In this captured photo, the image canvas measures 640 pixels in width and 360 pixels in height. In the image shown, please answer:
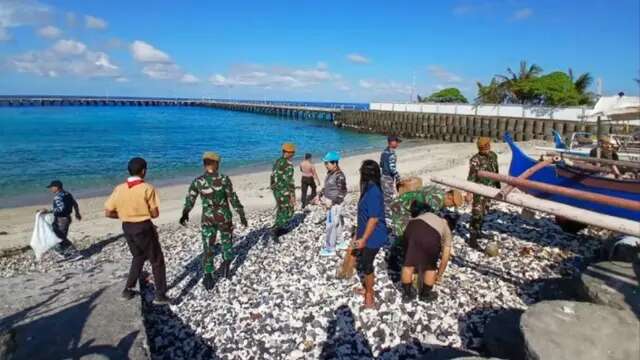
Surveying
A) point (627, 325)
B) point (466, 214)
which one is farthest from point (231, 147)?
point (627, 325)

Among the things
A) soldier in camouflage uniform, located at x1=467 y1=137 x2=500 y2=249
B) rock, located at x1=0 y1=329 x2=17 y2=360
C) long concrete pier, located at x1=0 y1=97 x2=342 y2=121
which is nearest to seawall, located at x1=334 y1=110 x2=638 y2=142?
soldier in camouflage uniform, located at x1=467 y1=137 x2=500 y2=249

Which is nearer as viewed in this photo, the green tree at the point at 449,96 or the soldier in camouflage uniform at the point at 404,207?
the soldier in camouflage uniform at the point at 404,207

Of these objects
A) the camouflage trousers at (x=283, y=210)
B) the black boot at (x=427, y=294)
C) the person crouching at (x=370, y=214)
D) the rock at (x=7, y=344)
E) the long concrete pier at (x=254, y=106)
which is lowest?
the rock at (x=7, y=344)

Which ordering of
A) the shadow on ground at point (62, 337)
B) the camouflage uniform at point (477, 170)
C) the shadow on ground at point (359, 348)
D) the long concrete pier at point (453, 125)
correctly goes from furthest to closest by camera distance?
the long concrete pier at point (453, 125) → the camouflage uniform at point (477, 170) → the shadow on ground at point (359, 348) → the shadow on ground at point (62, 337)

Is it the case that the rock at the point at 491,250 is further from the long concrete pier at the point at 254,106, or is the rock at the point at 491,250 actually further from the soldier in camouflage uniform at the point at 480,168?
the long concrete pier at the point at 254,106

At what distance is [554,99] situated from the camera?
4122 cm

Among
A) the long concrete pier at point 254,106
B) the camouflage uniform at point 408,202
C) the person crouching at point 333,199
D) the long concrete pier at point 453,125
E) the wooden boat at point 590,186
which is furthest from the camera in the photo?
the long concrete pier at point 254,106

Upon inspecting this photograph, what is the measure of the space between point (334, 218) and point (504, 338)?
12.2ft

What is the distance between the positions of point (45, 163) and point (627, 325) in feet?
117

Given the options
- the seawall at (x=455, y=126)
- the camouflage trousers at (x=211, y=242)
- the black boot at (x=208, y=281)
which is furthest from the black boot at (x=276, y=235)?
the seawall at (x=455, y=126)

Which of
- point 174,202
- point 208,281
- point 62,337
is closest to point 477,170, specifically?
point 208,281

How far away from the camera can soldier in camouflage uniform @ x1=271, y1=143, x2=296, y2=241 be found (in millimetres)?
8578

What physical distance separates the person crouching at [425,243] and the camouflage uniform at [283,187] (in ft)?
11.9

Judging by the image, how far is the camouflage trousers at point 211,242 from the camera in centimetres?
650
